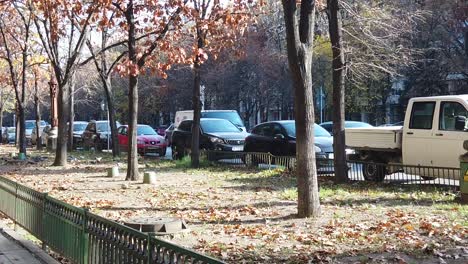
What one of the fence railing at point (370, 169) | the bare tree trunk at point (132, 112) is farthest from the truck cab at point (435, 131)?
the bare tree trunk at point (132, 112)

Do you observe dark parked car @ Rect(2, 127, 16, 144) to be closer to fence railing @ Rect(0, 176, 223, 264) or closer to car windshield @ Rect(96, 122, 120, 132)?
car windshield @ Rect(96, 122, 120, 132)

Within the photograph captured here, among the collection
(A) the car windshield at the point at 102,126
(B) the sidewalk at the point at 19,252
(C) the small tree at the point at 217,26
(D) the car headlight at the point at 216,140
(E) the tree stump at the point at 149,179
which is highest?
(C) the small tree at the point at 217,26

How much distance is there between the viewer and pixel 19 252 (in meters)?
7.56

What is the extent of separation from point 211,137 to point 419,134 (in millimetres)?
10499

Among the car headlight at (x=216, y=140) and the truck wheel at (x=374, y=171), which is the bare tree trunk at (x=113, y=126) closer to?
the car headlight at (x=216, y=140)

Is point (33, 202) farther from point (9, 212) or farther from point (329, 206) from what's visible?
point (329, 206)

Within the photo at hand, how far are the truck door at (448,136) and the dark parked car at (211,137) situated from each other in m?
10.2

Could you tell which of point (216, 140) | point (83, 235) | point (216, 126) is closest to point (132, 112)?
point (216, 140)

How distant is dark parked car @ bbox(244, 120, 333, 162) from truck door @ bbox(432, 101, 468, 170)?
548cm

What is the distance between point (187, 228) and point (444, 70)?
3848 cm

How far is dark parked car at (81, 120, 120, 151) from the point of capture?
1318 inches

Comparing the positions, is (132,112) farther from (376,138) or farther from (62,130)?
(376,138)

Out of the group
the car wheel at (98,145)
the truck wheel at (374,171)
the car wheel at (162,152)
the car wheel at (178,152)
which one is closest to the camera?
the truck wheel at (374,171)

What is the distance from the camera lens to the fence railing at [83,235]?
430 centimetres
